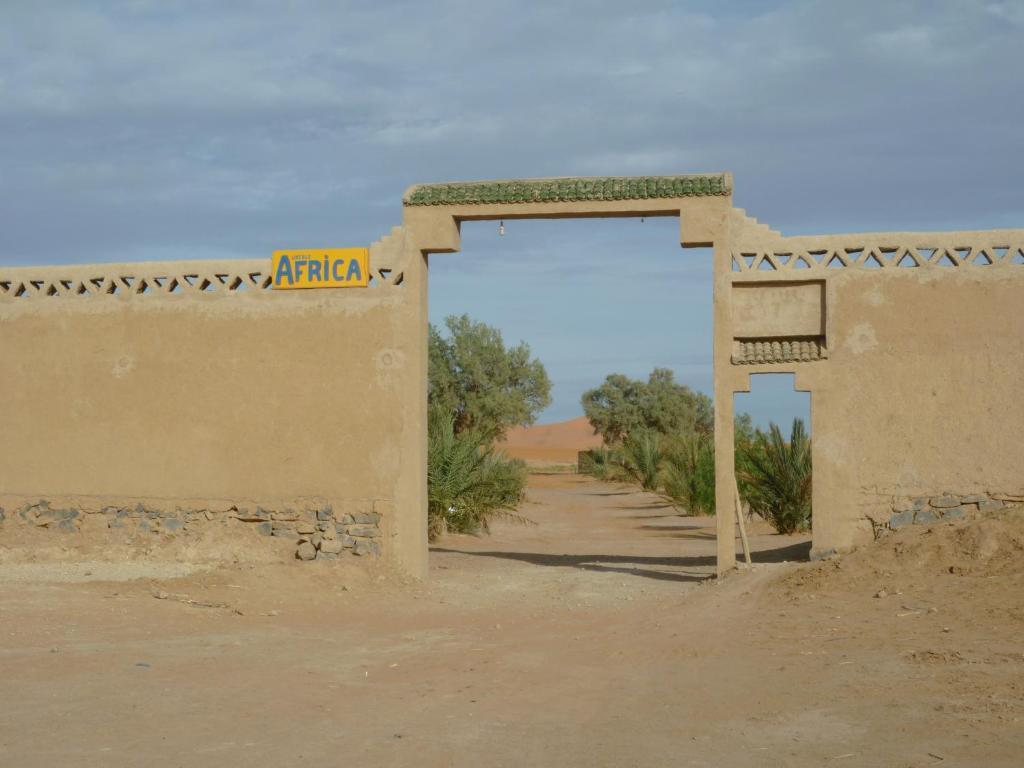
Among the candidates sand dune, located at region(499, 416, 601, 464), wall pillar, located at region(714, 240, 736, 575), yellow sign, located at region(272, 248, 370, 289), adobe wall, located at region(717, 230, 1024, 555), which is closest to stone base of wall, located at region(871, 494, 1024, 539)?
adobe wall, located at region(717, 230, 1024, 555)

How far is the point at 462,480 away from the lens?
56.9 ft

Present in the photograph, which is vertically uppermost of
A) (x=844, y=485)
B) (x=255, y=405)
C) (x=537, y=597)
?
(x=255, y=405)

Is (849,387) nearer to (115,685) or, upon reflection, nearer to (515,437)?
(115,685)

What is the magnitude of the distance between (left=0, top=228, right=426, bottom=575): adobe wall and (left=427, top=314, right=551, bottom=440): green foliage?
27.3 metres

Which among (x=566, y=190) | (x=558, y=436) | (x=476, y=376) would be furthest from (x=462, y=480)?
(x=558, y=436)

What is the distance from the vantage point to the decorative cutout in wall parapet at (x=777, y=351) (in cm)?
1173

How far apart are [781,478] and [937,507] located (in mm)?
5741

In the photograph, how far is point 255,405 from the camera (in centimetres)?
1266

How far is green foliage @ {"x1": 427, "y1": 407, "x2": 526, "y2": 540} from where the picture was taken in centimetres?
1711

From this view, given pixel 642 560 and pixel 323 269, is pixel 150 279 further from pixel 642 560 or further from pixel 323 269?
pixel 642 560

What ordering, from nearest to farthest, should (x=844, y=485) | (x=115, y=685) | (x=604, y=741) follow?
(x=604, y=741), (x=115, y=685), (x=844, y=485)

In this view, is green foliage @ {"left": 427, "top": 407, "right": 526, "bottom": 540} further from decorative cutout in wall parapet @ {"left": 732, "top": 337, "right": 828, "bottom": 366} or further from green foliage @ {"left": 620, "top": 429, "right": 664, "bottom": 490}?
green foliage @ {"left": 620, "top": 429, "right": 664, "bottom": 490}

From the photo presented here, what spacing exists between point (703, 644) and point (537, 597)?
3396mm

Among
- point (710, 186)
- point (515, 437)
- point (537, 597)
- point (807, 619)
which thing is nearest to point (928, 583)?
point (807, 619)
